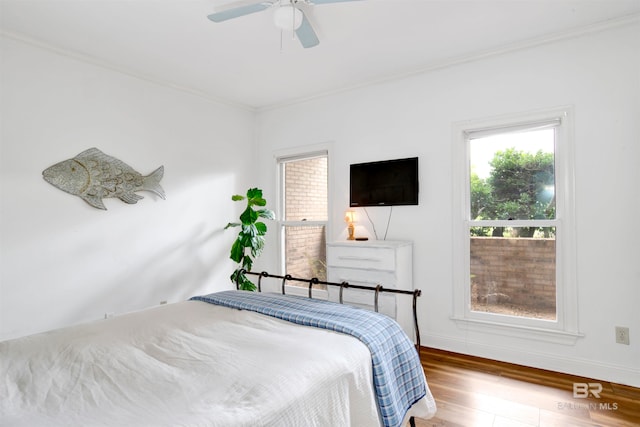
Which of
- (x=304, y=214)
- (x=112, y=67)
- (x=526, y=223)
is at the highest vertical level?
(x=112, y=67)

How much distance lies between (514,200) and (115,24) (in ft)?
11.4

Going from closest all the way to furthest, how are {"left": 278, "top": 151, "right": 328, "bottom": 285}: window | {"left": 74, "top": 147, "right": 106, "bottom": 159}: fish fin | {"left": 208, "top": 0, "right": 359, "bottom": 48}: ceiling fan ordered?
1. {"left": 208, "top": 0, "right": 359, "bottom": 48}: ceiling fan
2. {"left": 74, "top": 147, "right": 106, "bottom": 159}: fish fin
3. {"left": 278, "top": 151, "right": 328, "bottom": 285}: window

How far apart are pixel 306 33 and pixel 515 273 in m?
2.55

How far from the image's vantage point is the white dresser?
3203mm

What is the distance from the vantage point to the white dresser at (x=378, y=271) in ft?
10.5

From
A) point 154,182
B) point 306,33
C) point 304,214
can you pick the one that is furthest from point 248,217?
point 306,33

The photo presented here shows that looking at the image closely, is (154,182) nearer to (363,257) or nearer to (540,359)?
(363,257)

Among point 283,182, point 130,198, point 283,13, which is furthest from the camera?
point 283,182

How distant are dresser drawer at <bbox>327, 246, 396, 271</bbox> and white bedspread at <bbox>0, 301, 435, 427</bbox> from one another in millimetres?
Answer: 1459

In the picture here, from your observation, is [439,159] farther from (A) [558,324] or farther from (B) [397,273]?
(A) [558,324]

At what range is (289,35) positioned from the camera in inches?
114

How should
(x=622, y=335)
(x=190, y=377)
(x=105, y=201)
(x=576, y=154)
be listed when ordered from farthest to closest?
(x=105, y=201), (x=576, y=154), (x=622, y=335), (x=190, y=377)

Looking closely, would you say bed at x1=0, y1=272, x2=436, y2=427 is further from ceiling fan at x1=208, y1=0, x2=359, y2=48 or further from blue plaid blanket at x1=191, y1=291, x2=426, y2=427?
ceiling fan at x1=208, y1=0, x2=359, y2=48

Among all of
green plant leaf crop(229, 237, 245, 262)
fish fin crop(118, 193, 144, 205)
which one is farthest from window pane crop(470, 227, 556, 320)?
fish fin crop(118, 193, 144, 205)
